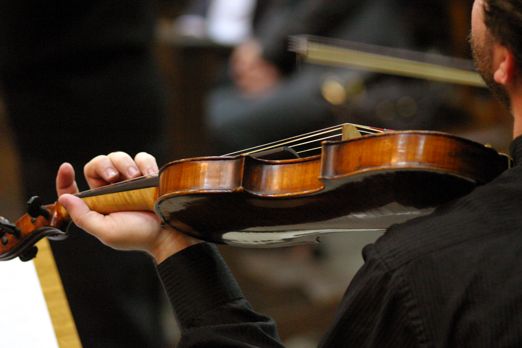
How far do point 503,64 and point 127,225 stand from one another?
44 cm

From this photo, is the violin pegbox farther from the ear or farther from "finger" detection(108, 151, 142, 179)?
the ear

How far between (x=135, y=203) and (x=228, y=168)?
0.56ft

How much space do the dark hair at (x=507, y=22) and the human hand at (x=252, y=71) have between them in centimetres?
175

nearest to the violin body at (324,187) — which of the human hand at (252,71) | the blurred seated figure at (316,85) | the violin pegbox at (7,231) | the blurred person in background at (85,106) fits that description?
the violin pegbox at (7,231)

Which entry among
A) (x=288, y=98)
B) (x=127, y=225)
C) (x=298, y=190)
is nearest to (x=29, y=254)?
(x=127, y=225)

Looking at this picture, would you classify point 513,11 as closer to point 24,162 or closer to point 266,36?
point 24,162

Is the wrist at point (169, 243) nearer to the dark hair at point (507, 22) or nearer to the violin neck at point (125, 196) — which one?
the violin neck at point (125, 196)

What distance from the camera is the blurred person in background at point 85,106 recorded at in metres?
1.75

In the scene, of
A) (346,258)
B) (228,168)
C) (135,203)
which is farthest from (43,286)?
(346,258)

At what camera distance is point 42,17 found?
1737 mm

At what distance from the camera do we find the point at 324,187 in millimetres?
866

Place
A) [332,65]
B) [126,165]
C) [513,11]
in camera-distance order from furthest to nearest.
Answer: [332,65] → [126,165] → [513,11]

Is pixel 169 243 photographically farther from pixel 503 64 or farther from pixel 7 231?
pixel 503 64

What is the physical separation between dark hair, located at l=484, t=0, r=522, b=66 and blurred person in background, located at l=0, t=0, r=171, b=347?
106 cm
